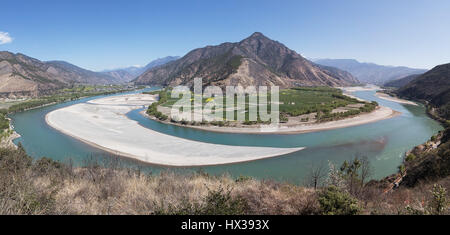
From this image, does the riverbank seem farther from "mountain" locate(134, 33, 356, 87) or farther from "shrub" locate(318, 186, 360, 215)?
"mountain" locate(134, 33, 356, 87)

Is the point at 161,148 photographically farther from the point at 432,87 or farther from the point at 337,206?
the point at 432,87

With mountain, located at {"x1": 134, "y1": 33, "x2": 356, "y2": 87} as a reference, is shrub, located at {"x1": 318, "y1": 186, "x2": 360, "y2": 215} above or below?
below

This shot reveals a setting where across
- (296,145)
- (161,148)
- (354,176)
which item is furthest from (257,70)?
(354,176)

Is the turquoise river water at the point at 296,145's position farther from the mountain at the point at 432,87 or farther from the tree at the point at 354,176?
the mountain at the point at 432,87

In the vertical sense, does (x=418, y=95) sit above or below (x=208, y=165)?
above

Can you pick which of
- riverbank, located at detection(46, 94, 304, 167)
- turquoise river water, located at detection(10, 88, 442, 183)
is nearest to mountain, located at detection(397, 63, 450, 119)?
turquoise river water, located at detection(10, 88, 442, 183)

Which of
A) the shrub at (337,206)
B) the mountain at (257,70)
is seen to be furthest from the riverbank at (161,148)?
the mountain at (257,70)
